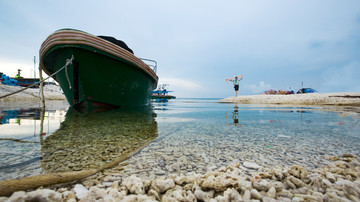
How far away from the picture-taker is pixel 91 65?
19.5 feet

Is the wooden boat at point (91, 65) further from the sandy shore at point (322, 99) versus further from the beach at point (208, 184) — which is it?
the sandy shore at point (322, 99)

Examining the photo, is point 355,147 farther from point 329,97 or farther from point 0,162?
point 329,97

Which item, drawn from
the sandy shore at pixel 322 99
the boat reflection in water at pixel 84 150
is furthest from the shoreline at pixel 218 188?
the sandy shore at pixel 322 99

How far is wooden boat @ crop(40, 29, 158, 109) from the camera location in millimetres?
5570

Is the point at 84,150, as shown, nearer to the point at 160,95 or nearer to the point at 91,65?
the point at 91,65

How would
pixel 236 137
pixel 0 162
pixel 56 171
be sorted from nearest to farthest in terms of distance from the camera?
pixel 56 171 < pixel 0 162 < pixel 236 137

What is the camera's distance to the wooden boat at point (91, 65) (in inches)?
219

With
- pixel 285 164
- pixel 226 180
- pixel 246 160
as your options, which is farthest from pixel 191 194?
pixel 285 164

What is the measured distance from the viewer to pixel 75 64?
5.85m

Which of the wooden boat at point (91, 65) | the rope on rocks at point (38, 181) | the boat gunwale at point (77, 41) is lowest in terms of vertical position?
the rope on rocks at point (38, 181)

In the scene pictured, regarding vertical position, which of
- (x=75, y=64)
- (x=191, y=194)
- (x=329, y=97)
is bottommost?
(x=191, y=194)

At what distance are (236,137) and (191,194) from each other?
185 centimetres

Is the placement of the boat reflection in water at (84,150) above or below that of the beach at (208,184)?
above

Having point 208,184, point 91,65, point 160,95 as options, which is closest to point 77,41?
point 91,65
